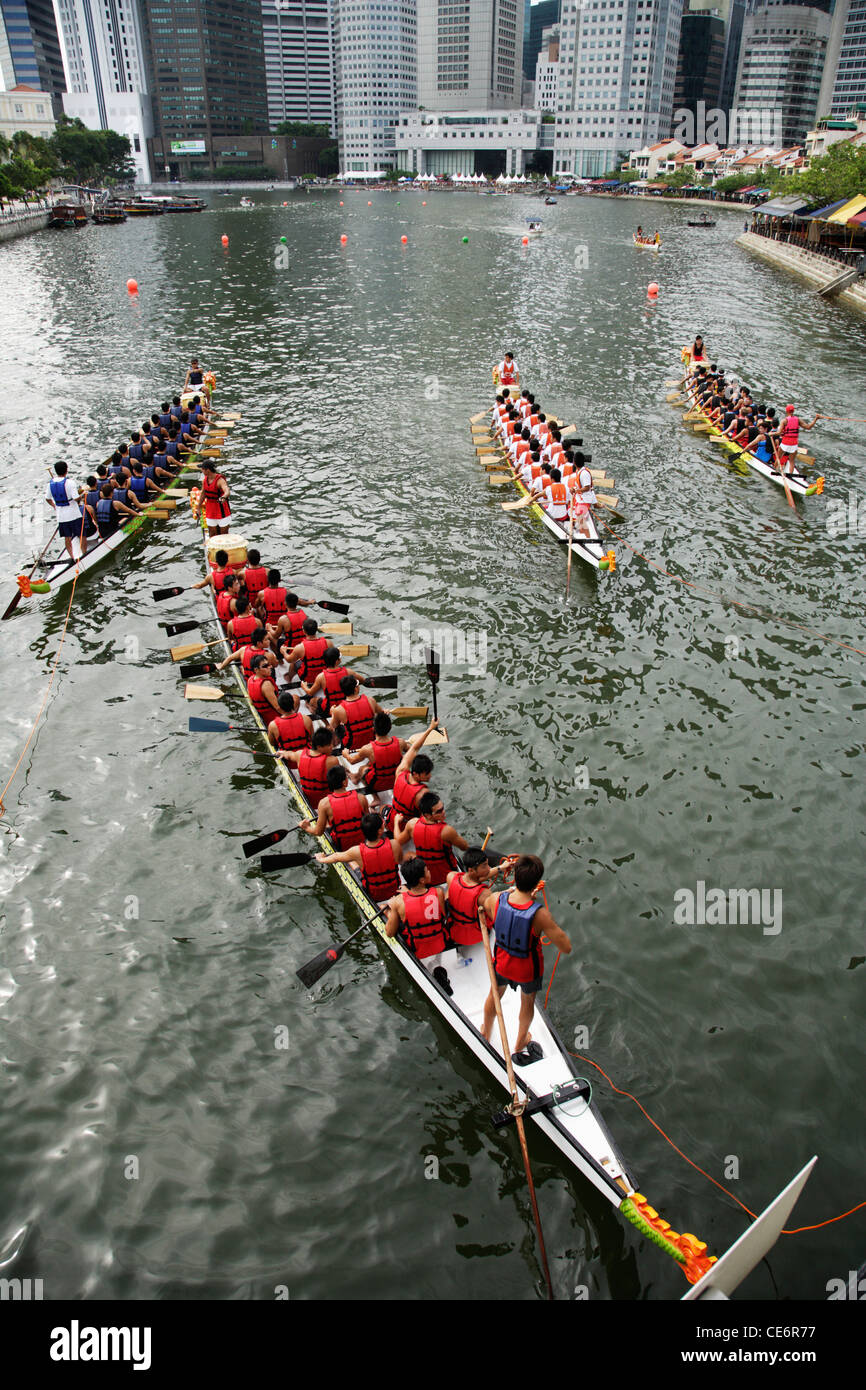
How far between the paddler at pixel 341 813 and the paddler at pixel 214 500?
1229cm

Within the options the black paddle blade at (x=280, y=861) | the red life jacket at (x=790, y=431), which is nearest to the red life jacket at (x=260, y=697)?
the black paddle blade at (x=280, y=861)

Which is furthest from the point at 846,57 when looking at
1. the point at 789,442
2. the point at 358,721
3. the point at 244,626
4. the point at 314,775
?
the point at 314,775

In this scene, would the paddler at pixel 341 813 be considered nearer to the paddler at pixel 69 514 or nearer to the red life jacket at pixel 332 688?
the red life jacket at pixel 332 688

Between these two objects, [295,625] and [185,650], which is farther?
[185,650]

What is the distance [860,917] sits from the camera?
10.6 m

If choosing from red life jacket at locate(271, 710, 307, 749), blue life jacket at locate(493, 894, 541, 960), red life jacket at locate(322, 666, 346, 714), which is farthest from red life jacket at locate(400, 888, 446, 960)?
red life jacket at locate(322, 666, 346, 714)

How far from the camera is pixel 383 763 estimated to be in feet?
38.3

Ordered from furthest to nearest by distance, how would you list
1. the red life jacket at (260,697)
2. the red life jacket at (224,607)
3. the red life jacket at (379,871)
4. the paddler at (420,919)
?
1. the red life jacket at (224,607)
2. the red life jacket at (260,697)
3. the red life jacket at (379,871)
4. the paddler at (420,919)

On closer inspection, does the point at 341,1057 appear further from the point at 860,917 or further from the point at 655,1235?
the point at 860,917

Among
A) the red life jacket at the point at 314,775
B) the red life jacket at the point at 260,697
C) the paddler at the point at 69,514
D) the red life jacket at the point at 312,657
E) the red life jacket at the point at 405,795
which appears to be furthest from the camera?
the paddler at the point at 69,514

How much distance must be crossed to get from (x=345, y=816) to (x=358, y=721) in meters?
2.13

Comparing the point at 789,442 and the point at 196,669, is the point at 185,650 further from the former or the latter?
the point at 789,442

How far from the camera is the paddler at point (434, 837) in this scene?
949 cm
